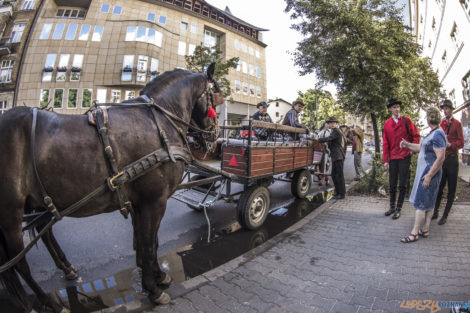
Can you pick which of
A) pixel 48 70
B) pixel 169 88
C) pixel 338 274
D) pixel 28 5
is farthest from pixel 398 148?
pixel 28 5

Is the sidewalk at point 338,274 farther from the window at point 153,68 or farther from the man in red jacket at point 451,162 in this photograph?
the window at point 153,68

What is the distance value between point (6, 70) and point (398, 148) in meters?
34.8

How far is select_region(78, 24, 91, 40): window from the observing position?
931 inches

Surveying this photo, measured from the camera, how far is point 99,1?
974 inches

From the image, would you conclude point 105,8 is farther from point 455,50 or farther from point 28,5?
point 455,50

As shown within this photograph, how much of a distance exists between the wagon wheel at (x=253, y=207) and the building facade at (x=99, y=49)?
73.3ft

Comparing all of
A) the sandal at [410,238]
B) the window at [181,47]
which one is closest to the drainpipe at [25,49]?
the window at [181,47]

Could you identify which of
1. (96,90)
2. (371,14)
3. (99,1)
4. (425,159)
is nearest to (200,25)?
(99,1)

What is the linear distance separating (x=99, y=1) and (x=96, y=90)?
431 inches

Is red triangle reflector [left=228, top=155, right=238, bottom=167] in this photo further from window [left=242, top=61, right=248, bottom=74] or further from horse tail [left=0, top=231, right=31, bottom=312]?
window [left=242, top=61, right=248, bottom=74]

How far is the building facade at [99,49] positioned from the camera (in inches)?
893

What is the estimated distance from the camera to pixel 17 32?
24031 millimetres

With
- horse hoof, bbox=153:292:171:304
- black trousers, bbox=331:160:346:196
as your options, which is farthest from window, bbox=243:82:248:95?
horse hoof, bbox=153:292:171:304

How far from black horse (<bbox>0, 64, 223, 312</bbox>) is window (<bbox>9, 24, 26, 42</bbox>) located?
3347 centimetres
